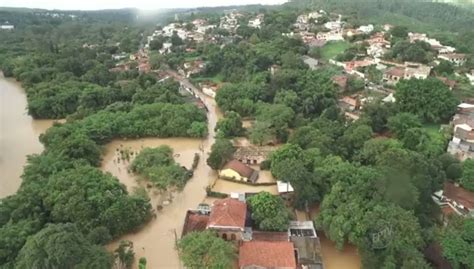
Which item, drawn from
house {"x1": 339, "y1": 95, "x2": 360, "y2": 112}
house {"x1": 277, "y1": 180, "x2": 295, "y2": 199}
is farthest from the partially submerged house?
house {"x1": 277, "y1": 180, "x2": 295, "y2": 199}

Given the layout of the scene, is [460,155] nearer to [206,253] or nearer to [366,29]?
[206,253]

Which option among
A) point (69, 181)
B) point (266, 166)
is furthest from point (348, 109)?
point (69, 181)

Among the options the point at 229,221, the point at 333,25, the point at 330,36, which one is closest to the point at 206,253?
the point at 229,221

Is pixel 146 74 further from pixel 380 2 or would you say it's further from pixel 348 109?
pixel 380 2

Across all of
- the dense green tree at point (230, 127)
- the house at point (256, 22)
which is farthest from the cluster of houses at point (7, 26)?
the dense green tree at point (230, 127)

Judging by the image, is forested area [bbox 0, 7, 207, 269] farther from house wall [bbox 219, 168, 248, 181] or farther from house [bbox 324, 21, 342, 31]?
house [bbox 324, 21, 342, 31]

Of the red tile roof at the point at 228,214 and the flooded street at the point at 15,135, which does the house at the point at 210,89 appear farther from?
the red tile roof at the point at 228,214

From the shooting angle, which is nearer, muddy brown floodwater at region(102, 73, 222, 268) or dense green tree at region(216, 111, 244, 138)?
muddy brown floodwater at region(102, 73, 222, 268)
